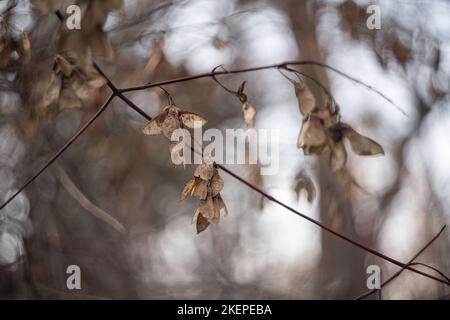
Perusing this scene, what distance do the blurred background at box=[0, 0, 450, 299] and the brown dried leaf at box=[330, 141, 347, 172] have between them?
0.25m

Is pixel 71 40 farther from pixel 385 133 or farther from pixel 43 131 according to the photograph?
pixel 385 133

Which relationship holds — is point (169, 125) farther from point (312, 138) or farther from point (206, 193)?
point (312, 138)

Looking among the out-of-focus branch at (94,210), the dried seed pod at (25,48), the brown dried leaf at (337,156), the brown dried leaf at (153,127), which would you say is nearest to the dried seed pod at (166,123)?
the brown dried leaf at (153,127)

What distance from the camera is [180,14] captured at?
1.73m

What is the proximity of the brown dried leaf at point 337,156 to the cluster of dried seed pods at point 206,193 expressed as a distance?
20 centimetres

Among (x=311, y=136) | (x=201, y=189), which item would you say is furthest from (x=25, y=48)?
(x=311, y=136)

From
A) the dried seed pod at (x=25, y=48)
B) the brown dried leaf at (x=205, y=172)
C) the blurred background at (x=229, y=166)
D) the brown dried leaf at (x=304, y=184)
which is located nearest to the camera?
the brown dried leaf at (x=205, y=172)

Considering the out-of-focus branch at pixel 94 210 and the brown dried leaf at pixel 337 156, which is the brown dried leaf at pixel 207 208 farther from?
the out-of-focus branch at pixel 94 210

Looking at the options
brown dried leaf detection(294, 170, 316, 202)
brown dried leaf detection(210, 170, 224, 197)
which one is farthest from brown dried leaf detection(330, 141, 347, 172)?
brown dried leaf detection(294, 170, 316, 202)

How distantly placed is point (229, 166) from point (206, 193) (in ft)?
6.41

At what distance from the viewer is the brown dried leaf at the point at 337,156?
2.56 ft

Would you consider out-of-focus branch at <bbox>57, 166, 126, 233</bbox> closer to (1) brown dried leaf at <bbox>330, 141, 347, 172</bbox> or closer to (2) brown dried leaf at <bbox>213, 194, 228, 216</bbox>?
(2) brown dried leaf at <bbox>213, 194, 228, 216</bbox>

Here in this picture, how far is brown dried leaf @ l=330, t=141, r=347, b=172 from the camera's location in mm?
779
